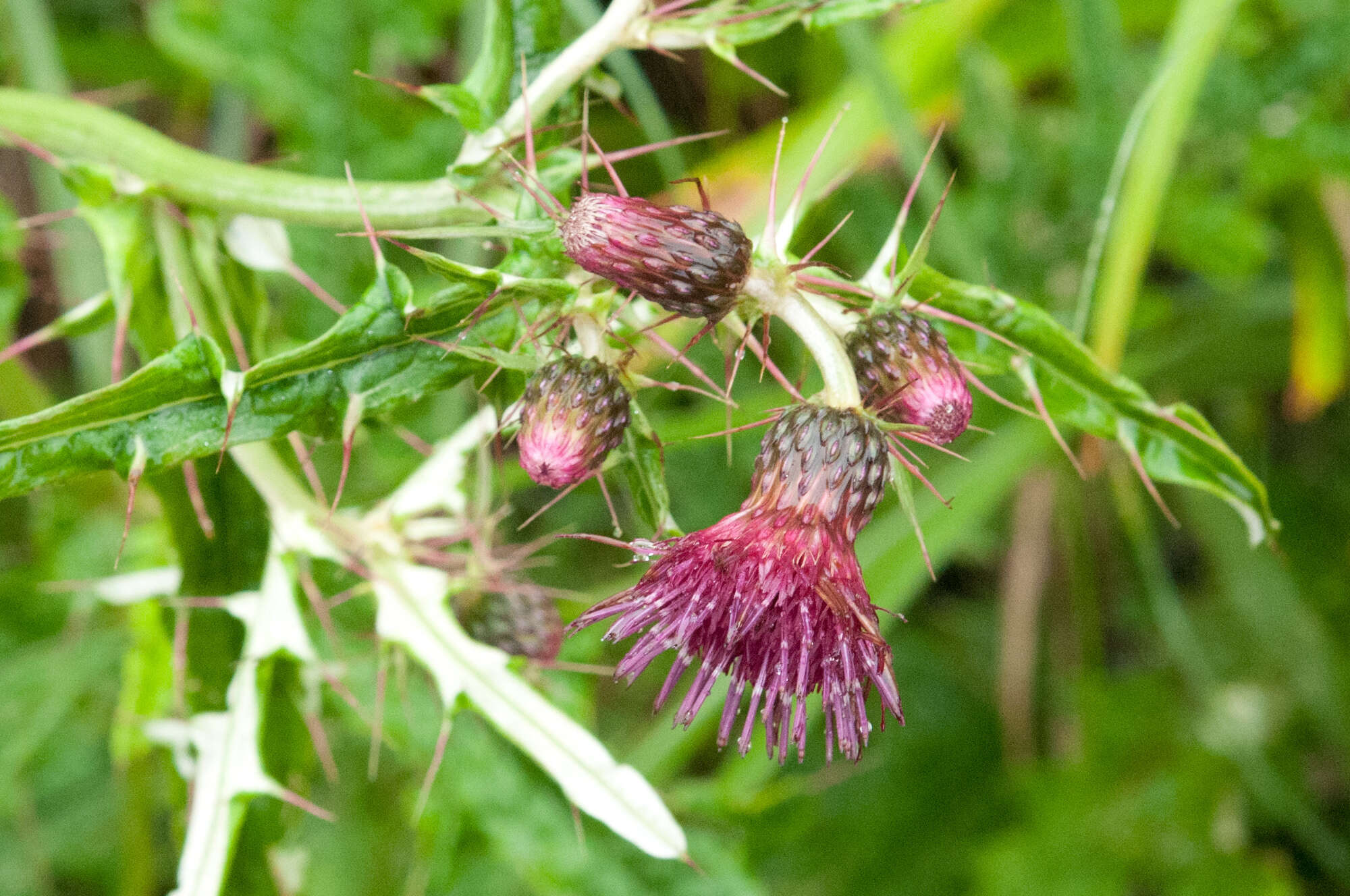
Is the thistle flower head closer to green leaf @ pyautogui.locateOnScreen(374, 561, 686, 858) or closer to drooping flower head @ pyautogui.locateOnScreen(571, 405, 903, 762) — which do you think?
drooping flower head @ pyautogui.locateOnScreen(571, 405, 903, 762)

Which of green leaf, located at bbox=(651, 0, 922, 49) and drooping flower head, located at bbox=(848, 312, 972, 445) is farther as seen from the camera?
green leaf, located at bbox=(651, 0, 922, 49)

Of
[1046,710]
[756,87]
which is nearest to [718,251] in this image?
[756,87]

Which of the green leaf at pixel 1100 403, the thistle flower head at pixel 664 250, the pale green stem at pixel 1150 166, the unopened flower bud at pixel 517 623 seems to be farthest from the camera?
the pale green stem at pixel 1150 166

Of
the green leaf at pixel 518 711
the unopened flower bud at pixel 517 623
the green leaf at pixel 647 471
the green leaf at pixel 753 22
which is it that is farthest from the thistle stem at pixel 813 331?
the unopened flower bud at pixel 517 623

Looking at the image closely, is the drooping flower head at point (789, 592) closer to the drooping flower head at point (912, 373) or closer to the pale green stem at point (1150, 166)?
the drooping flower head at point (912, 373)

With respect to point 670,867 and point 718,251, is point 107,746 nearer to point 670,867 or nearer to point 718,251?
point 670,867

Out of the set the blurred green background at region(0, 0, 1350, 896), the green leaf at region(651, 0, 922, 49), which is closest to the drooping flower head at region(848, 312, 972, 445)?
the green leaf at region(651, 0, 922, 49)

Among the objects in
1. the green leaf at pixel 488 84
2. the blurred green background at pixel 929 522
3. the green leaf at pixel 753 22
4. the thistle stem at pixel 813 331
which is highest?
the green leaf at pixel 753 22
